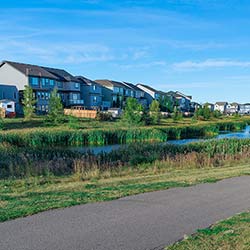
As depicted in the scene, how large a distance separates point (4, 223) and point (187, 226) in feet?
10.9

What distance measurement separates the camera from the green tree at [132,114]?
47.9 meters

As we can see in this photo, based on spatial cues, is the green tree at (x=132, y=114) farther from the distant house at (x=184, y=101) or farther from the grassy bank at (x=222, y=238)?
the distant house at (x=184, y=101)

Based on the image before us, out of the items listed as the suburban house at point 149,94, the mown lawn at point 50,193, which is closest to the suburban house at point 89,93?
the suburban house at point 149,94

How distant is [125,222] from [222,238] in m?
1.75

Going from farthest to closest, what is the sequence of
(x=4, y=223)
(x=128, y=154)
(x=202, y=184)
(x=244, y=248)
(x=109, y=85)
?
(x=109, y=85) < (x=128, y=154) < (x=202, y=184) < (x=4, y=223) < (x=244, y=248)

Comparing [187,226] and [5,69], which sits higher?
[5,69]

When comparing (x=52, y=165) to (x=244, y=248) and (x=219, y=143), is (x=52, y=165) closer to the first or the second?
(x=244, y=248)

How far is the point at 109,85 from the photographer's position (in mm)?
83812

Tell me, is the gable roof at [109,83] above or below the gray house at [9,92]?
above

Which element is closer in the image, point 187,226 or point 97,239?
point 97,239

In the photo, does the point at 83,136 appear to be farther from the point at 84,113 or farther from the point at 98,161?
the point at 84,113

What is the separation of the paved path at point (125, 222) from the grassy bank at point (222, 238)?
24cm

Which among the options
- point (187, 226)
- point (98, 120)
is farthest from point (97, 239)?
point (98, 120)

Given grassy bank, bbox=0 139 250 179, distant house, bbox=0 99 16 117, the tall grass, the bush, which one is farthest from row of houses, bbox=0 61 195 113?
grassy bank, bbox=0 139 250 179
